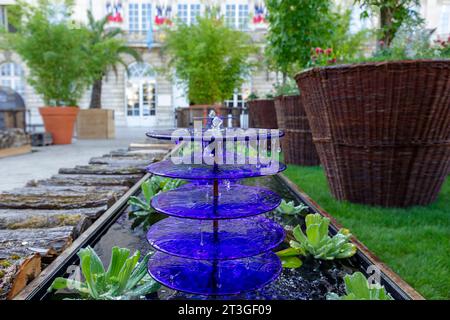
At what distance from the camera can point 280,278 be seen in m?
1.34

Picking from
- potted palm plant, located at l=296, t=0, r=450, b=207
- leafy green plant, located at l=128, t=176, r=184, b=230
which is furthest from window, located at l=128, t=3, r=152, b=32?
leafy green plant, located at l=128, t=176, r=184, b=230

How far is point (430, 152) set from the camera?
2.42 m

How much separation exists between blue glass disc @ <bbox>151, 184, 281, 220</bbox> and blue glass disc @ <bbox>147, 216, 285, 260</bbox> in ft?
0.34

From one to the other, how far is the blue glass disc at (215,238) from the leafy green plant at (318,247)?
0.67 ft

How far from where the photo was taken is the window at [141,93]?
21531mm

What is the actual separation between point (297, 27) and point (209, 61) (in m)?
3.17

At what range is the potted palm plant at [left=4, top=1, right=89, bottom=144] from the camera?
8375 mm

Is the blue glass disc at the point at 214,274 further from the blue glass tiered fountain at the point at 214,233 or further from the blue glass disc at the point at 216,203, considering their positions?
the blue glass disc at the point at 216,203

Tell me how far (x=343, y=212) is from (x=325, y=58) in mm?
2612

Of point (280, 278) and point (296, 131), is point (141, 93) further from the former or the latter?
point (280, 278)

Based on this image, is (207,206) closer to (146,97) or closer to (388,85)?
(388,85)

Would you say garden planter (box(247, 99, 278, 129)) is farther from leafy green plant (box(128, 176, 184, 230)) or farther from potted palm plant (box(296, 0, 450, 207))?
leafy green plant (box(128, 176, 184, 230))

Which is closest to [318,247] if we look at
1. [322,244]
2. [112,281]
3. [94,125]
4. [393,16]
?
[322,244]
